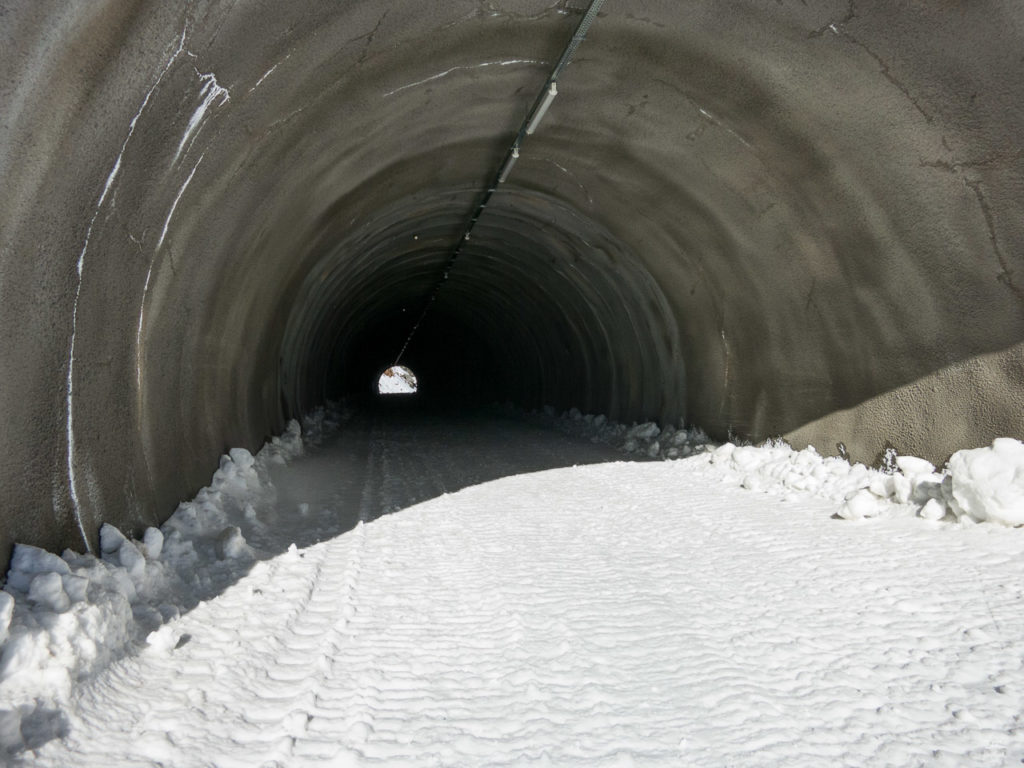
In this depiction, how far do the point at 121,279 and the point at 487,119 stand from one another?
13.6ft

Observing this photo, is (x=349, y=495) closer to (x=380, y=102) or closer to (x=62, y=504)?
(x=380, y=102)

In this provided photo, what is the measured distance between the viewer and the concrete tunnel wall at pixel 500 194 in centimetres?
387

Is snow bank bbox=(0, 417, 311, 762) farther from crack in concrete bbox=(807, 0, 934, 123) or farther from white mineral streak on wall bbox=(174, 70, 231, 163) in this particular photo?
crack in concrete bbox=(807, 0, 934, 123)

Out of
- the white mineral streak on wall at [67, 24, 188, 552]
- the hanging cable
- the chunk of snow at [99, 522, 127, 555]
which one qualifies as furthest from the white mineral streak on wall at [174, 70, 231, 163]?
the hanging cable

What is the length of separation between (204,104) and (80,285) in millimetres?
1159

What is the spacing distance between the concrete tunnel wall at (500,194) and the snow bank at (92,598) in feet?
0.70

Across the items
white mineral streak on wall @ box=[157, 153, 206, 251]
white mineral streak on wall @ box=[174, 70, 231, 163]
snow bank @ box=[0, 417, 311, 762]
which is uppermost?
white mineral streak on wall @ box=[174, 70, 231, 163]

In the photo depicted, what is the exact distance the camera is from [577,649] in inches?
153

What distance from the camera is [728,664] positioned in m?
3.66

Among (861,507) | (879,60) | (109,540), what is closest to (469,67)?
(879,60)

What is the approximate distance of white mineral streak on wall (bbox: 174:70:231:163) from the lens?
4.48 metres

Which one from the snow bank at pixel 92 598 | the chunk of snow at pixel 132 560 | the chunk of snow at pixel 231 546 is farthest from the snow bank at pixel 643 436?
the chunk of snow at pixel 132 560

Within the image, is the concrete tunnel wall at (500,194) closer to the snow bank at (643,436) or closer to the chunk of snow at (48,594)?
the chunk of snow at (48,594)

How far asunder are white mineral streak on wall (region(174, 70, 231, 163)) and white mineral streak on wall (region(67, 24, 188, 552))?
0.44 meters
